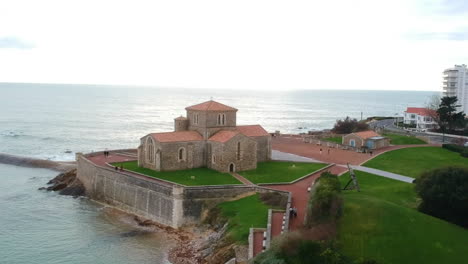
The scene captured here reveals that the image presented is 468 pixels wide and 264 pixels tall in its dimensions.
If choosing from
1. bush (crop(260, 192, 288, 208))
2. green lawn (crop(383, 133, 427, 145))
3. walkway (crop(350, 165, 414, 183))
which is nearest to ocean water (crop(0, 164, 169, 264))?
bush (crop(260, 192, 288, 208))

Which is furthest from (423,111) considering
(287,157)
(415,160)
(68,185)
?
(68,185)

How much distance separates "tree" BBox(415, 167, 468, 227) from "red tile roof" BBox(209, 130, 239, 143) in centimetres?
1827

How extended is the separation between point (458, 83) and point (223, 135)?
7627 centimetres

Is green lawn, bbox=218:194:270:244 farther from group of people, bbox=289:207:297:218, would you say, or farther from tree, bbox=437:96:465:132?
tree, bbox=437:96:465:132

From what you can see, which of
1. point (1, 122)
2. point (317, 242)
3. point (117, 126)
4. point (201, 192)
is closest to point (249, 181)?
point (201, 192)

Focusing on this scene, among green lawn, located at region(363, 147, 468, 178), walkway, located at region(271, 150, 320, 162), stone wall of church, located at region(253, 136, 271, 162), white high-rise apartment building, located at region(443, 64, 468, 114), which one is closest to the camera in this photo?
green lawn, located at region(363, 147, 468, 178)

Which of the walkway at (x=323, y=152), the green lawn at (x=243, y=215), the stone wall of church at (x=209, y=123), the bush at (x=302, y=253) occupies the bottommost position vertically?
the green lawn at (x=243, y=215)

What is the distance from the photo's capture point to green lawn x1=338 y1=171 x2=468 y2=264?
21547 millimetres

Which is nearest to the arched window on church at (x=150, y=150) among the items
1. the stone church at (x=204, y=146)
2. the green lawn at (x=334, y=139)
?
the stone church at (x=204, y=146)

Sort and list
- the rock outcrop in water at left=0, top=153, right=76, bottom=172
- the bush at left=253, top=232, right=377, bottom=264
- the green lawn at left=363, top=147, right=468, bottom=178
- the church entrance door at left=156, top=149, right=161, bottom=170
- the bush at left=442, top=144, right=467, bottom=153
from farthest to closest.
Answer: the rock outcrop in water at left=0, top=153, right=76, bottom=172, the bush at left=442, top=144, right=467, bottom=153, the green lawn at left=363, top=147, right=468, bottom=178, the church entrance door at left=156, top=149, right=161, bottom=170, the bush at left=253, top=232, right=377, bottom=264

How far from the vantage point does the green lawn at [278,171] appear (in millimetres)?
39781

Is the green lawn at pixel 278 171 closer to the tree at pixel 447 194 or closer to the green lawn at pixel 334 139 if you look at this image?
the tree at pixel 447 194

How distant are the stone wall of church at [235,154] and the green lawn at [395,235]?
1590 centimetres

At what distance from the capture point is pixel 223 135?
42906 mm
